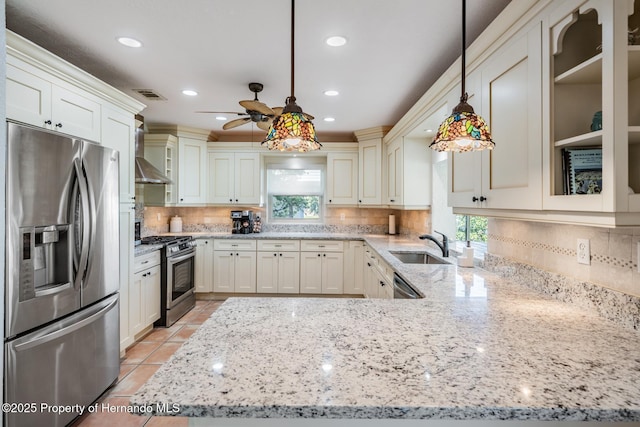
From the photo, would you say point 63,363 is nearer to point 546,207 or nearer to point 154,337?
point 154,337

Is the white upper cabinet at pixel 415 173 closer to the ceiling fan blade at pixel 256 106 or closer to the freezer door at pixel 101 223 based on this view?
the ceiling fan blade at pixel 256 106

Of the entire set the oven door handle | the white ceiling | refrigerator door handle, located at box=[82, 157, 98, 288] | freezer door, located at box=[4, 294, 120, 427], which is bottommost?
freezer door, located at box=[4, 294, 120, 427]

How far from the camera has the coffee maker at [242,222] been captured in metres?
4.56

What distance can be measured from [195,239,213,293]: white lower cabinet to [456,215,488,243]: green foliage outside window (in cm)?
314

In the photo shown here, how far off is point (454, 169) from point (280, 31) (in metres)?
1.42

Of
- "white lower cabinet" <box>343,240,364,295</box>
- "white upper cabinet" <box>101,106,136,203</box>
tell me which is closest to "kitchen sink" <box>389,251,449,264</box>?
"white lower cabinet" <box>343,240,364,295</box>

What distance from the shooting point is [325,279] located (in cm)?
427

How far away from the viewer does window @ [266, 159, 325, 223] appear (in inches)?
192

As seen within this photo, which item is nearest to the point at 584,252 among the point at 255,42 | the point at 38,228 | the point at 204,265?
the point at 255,42

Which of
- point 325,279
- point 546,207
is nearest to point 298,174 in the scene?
point 325,279

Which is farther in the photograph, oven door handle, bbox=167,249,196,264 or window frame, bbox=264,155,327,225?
window frame, bbox=264,155,327,225

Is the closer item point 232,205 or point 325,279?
point 325,279

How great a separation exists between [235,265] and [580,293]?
3712 mm

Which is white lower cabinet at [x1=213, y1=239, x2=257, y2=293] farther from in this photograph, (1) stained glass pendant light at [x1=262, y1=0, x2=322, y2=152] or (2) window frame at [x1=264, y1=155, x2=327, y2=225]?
(1) stained glass pendant light at [x1=262, y1=0, x2=322, y2=152]
